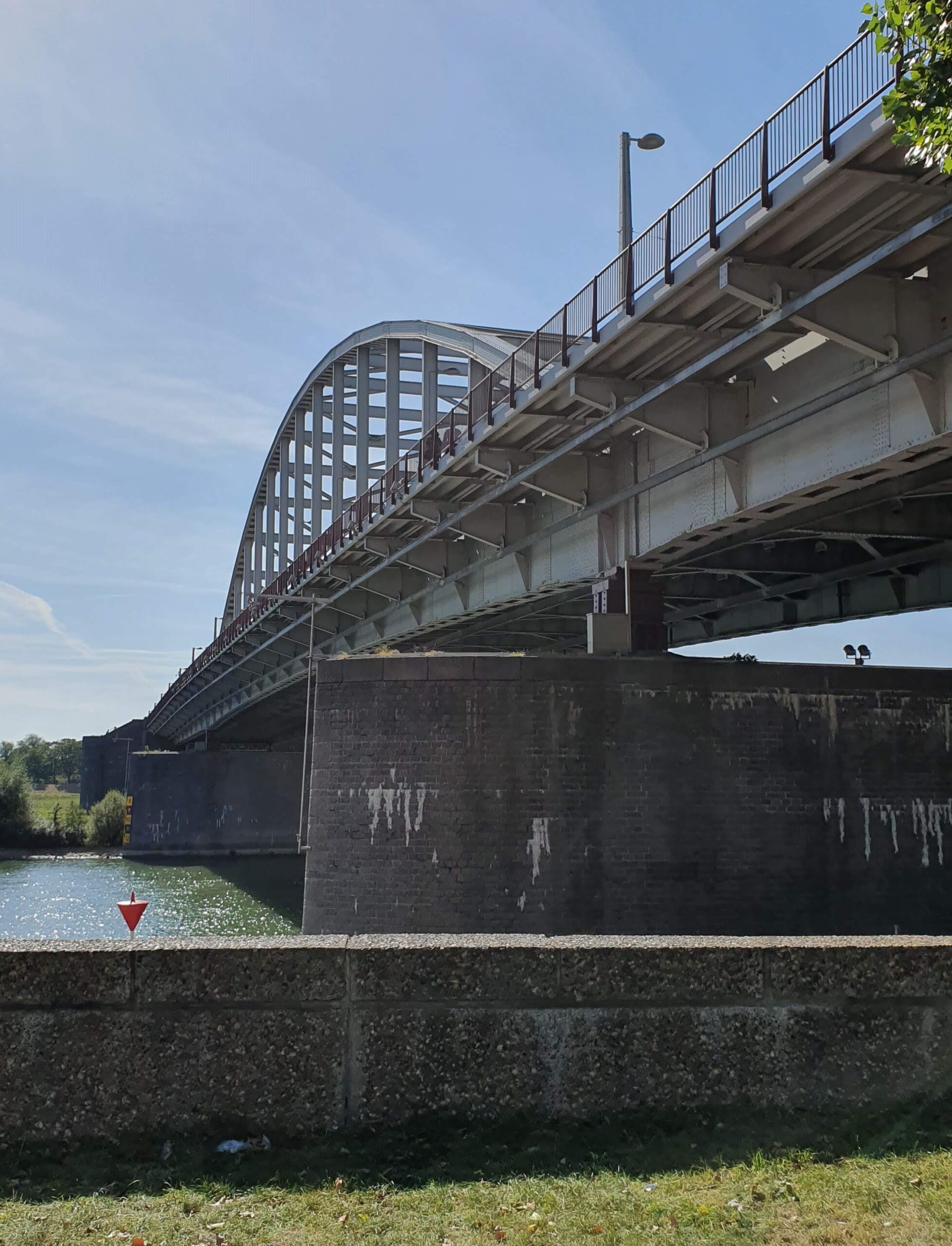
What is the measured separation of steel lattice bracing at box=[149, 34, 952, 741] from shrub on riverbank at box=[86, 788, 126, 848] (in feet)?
144

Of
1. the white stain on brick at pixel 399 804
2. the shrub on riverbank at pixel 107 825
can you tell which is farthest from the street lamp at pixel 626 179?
the shrub on riverbank at pixel 107 825

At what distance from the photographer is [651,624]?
18.9 meters

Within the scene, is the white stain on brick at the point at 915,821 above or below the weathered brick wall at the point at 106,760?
below

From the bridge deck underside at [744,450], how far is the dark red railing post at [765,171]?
0.18 meters

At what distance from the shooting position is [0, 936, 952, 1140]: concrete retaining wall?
5.32 m

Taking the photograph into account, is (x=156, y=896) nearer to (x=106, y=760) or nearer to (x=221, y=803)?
(x=221, y=803)

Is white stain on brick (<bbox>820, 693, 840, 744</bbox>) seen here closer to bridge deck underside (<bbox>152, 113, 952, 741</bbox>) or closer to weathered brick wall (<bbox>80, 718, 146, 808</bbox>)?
bridge deck underside (<bbox>152, 113, 952, 741</bbox>)

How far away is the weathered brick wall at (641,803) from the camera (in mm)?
15977

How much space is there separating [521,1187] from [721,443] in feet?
42.0

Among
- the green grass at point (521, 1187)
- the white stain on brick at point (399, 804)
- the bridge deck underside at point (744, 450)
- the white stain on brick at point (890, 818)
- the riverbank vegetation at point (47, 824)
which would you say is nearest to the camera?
the green grass at point (521, 1187)

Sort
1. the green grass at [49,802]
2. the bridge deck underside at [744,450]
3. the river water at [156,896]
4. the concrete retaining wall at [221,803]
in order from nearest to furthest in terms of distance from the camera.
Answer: the bridge deck underside at [744,450] → the river water at [156,896] → the concrete retaining wall at [221,803] → the green grass at [49,802]

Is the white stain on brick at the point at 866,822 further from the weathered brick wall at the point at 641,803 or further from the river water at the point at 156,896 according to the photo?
the river water at the point at 156,896

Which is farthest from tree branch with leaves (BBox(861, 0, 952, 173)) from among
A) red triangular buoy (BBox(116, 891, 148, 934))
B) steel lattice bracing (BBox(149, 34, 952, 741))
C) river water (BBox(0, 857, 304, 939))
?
river water (BBox(0, 857, 304, 939))

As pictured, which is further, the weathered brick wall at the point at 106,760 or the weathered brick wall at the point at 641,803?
the weathered brick wall at the point at 106,760
